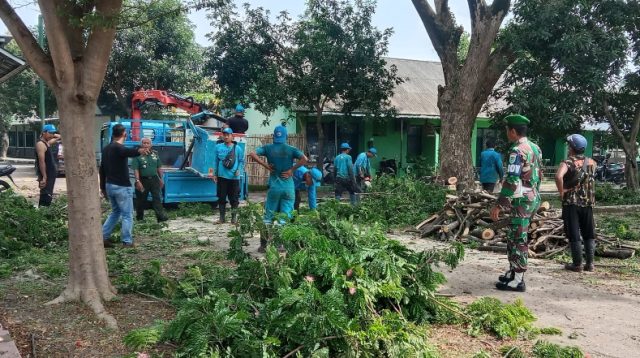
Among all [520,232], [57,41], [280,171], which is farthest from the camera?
[280,171]

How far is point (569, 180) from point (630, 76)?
37.6 feet

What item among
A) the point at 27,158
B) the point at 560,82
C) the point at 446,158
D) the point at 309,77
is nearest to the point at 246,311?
the point at 446,158

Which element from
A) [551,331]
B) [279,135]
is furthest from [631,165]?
[551,331]

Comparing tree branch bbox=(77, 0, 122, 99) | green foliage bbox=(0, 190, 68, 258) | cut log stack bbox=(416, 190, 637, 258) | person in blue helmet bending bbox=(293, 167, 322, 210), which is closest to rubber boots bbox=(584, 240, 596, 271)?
cut log stack bbox=(416, 190, 637, 258)

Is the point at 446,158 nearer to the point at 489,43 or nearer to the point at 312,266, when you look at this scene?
the point at 489,43

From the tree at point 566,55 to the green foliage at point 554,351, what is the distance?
10.8 m

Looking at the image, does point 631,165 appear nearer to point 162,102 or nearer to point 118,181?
point 162,102

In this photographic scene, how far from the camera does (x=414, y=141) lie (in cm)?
2455

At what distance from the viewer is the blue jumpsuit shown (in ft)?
25.2

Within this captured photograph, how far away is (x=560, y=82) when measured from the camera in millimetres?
14430

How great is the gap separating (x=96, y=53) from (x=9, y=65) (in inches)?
287

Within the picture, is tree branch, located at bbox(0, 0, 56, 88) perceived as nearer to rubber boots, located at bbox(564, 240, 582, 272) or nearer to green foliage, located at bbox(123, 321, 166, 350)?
green foliage, located at bbox(123, 321, 166, 350)

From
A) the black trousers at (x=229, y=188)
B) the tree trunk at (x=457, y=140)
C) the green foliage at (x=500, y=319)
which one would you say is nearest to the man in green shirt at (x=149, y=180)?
the black trousers at (x=229, y=188)

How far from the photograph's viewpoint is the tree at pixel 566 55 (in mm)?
13773
